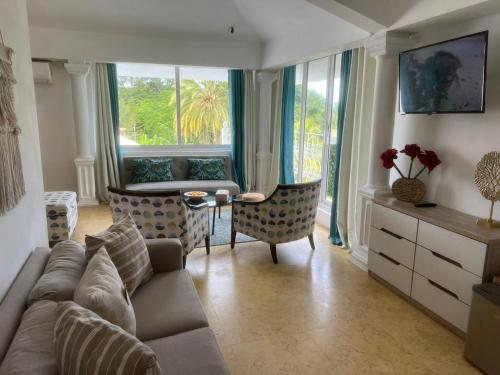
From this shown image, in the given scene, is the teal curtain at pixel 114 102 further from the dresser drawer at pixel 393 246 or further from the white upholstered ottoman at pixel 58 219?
the dresser drawer at pixel 393 246

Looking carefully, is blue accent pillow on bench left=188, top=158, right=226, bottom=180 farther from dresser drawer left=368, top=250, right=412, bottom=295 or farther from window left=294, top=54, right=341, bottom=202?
dresser drawer left=368, top=250, right=412, bottom=295

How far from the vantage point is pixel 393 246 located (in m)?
2.92

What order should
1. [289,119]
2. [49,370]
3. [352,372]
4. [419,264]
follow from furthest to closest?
[289,119], [419,264], [352,372], [49,370]

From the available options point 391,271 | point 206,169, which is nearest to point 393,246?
point 391,271

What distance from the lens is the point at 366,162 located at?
3.58 m

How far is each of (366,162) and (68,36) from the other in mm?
4193

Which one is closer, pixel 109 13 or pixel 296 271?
pixel 296 271

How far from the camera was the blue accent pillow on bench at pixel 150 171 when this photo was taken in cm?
537

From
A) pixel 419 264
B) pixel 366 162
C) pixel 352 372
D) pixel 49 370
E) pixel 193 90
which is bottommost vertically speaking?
pixel 352 372

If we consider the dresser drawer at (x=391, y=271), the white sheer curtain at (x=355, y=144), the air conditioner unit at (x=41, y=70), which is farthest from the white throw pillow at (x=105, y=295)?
the air conditioner unit at (x=41, y=70)

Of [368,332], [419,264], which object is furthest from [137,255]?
[419,264]

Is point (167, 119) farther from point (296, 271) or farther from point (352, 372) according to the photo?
point (352, 372)

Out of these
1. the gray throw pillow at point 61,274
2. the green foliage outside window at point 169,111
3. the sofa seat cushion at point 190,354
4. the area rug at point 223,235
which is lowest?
the area rug at point 223,235

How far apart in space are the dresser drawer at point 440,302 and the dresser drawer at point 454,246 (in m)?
0.25
